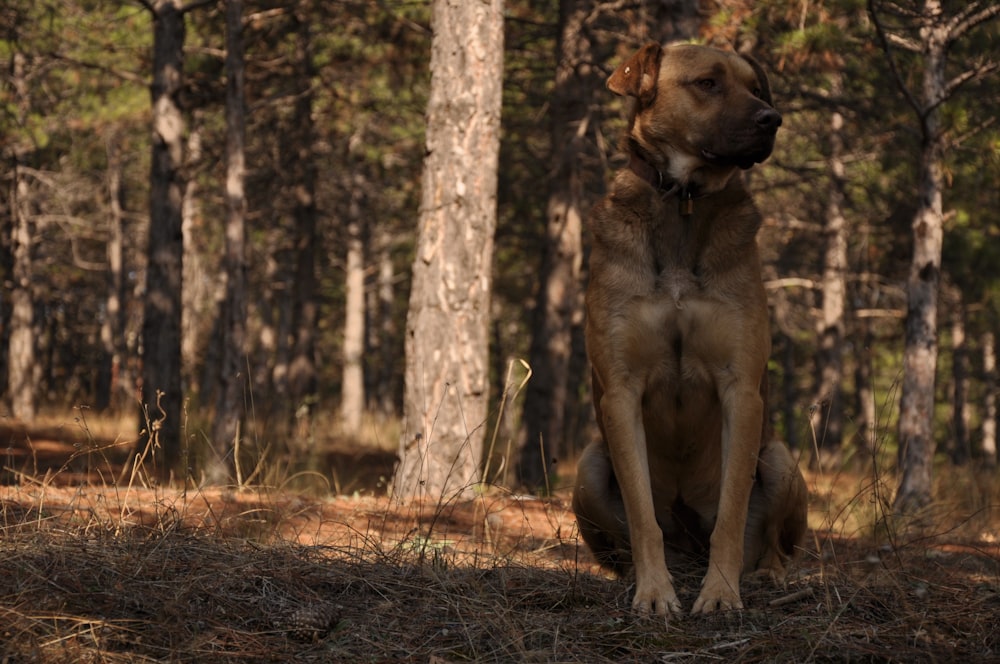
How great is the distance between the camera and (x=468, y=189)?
741cm

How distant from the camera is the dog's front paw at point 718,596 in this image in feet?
11.8

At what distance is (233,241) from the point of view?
1269 centimetres

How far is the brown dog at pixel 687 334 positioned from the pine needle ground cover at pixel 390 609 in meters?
0.25

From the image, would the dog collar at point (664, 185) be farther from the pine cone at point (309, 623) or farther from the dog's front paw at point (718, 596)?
the pine cone at point (309, 623)

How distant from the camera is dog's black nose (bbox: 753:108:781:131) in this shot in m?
3.85

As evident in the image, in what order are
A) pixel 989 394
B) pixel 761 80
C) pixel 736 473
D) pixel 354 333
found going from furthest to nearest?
pixel 989 394
pixel 354 333
pixel 761 80
pixel 736 473

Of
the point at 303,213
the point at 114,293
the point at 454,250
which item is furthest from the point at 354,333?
the point at 454,250

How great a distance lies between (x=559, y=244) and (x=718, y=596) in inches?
408

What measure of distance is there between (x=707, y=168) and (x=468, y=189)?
11.5ft

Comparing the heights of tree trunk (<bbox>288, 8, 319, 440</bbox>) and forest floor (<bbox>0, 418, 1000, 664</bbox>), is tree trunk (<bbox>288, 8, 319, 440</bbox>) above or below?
above

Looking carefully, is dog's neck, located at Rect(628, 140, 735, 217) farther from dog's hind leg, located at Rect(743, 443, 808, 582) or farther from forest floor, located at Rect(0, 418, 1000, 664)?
forest floor, located at Rect(0, 418, 1000, 664)

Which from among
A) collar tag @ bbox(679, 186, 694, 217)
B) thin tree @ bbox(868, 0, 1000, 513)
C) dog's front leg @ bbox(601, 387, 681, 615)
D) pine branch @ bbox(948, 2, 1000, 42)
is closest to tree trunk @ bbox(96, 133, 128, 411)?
thin tree @ bbox(868, 0, 1000, 513)

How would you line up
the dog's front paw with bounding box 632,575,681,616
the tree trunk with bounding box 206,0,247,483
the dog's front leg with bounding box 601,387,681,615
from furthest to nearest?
the tree trunk with bounding box 206,0,247,483
the dog's front leg with bounding box 601,387,681,615
the dog's front paw with bounding box 632,575,681,616

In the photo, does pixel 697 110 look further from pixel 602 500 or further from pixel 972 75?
pixel 972 75
